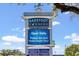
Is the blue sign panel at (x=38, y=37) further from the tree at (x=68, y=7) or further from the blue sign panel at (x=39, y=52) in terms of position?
the tree at (x=68, y=7)

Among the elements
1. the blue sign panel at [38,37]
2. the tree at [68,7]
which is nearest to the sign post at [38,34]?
the blue sign panel at [38,37]

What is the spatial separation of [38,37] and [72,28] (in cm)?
34

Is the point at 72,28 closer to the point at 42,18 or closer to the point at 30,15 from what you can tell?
the point at 42,18

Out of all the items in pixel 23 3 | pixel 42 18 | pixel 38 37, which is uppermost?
pixel 23 3

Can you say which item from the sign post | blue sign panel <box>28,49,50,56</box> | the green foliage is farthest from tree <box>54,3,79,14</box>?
the green foliage

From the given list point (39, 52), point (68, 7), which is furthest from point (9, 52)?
point (68, 7)

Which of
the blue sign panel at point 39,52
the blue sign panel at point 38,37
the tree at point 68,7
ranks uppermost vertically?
the tree at point 68,7

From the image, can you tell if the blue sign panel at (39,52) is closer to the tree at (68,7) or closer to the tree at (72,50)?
the tree at (72,50)

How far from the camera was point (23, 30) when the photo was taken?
5.99 feet

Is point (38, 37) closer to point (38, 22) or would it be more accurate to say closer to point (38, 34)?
point (38, 34)

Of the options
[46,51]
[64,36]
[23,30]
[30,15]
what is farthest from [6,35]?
[64,36]

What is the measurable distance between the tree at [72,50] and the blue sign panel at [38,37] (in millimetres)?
203

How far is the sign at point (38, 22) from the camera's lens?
1.82 meters

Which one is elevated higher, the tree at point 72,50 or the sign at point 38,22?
the sign at point 38,22
